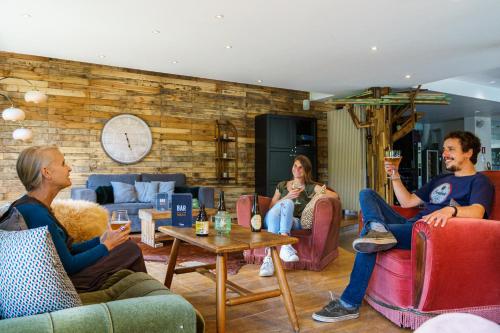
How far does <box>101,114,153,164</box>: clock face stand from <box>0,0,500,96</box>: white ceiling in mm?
902

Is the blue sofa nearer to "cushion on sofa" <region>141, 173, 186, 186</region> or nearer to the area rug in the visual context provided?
"cushion on sofa" <region>141, 173, 186, 186</region>

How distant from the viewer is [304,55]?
5.59m

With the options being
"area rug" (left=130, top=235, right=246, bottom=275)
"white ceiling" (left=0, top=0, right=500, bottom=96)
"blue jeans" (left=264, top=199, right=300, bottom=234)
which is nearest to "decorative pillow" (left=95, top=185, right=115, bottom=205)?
"area rug" (left=130, top=235, right=246, bottom=275)

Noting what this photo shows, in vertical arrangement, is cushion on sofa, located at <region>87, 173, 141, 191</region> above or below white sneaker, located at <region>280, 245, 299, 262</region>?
→ above

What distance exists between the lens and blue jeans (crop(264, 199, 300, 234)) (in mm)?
3352

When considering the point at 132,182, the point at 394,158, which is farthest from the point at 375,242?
the point at 132,182

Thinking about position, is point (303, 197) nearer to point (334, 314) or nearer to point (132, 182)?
point (334, 314)

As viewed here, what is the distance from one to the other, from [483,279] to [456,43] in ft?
12.7

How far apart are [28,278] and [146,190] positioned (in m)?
4.92

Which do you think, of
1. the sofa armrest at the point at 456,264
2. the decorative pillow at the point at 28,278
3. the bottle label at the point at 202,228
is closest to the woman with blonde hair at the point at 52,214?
the decorative pillow at the point at 28,278

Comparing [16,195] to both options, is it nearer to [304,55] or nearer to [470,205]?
[304,55]

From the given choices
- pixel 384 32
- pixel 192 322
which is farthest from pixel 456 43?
pixel 192 322

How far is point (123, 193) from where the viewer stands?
227 inches

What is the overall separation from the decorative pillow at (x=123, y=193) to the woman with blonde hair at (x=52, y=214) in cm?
408
